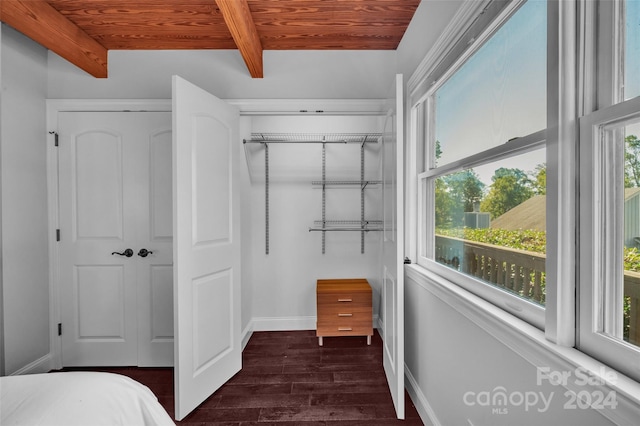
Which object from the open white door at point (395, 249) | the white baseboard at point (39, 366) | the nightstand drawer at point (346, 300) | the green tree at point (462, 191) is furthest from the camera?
the nightstand drawer at point (346, 300)

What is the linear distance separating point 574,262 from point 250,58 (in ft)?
6.87

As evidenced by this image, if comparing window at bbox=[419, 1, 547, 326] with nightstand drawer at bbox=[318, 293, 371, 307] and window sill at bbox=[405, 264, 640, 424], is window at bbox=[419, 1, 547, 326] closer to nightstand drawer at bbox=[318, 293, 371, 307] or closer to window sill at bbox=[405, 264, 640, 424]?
window sill at bbox=[405, 264, 640, 424]

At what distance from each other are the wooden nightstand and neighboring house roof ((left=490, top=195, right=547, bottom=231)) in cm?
173

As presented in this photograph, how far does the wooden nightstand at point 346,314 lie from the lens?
267cm

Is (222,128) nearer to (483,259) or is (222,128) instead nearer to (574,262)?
(483,259)

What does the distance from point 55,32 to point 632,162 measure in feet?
9.49

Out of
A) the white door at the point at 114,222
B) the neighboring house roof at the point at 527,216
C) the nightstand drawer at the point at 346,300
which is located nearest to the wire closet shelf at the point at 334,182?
the nightstand drawer at the point at 346,300

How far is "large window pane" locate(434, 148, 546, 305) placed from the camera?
3.11ft

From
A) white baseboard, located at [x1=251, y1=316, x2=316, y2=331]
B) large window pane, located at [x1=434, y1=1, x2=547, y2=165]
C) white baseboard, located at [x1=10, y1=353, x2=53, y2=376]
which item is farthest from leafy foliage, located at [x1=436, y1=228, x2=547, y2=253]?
white baseboard, located at [x1=10, y1=353, x2=53, y2=376]

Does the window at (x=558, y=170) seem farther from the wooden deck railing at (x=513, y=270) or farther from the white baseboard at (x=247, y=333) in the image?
the white baseboard at (x=247, y=333)

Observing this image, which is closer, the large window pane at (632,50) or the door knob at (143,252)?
the large window pane at (632,50)

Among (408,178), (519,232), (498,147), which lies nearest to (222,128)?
(408,178)

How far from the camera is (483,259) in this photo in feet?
4.17

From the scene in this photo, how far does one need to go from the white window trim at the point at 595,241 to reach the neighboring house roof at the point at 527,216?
0.15 m
